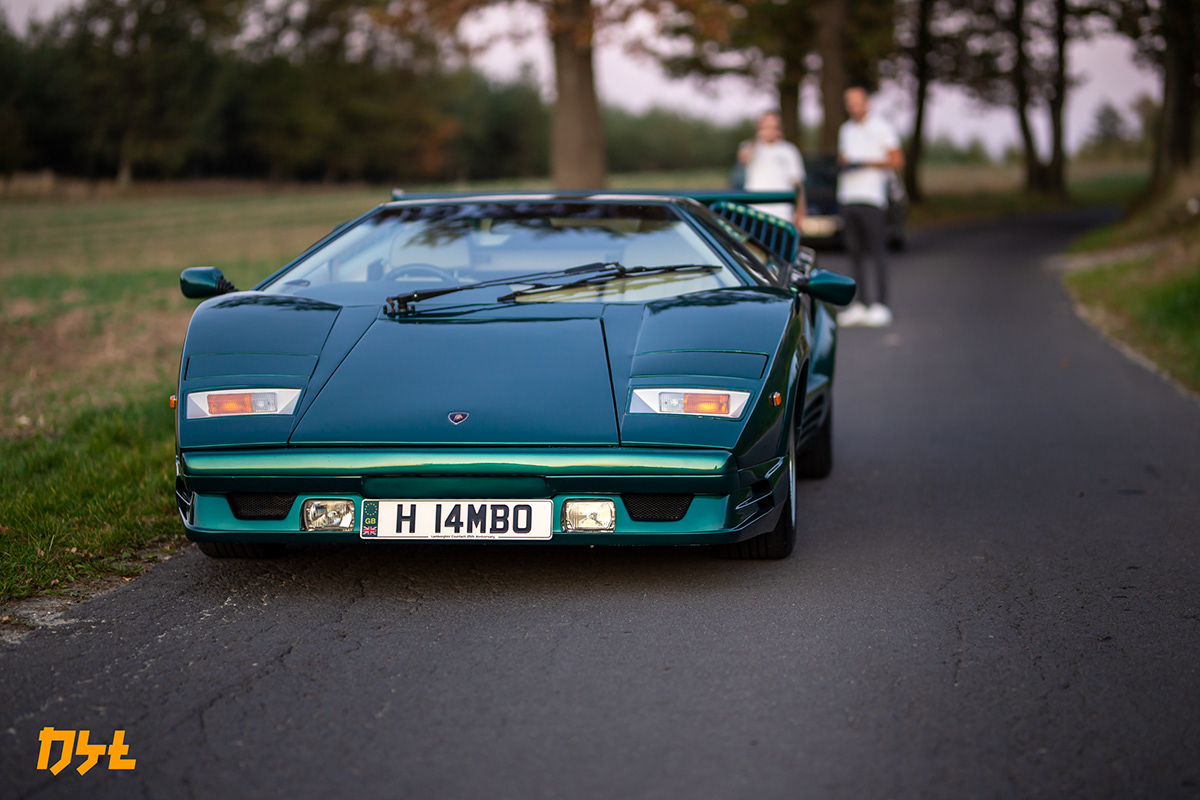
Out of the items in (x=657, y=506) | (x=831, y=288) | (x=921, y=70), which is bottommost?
(x=657, y=506)

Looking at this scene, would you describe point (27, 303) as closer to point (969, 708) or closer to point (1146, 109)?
point (969, 708)

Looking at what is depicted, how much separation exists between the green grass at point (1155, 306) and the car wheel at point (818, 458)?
3574 mm

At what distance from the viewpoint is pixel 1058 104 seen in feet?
133

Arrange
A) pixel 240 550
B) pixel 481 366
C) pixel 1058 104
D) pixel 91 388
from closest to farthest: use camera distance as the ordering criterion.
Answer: pixel 481 366, pixel 240 550, pixel 91 388, pixel 1058 104

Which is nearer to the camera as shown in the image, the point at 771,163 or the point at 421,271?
the point at 421,271

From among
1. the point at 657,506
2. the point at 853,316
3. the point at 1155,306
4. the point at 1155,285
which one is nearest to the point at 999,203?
the point at 1155,285

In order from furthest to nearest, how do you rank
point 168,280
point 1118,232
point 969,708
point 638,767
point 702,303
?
1. point 1118,232
2. point 168,280
3. point 702,303
4. point 969,708
5. point 638,767

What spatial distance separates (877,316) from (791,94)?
23.6 meters

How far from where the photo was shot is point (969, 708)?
288cm

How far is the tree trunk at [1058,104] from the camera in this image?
125ft

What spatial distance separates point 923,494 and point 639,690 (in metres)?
2.56

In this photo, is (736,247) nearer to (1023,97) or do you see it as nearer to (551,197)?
(551,197)

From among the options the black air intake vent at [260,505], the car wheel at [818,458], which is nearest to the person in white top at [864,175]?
the car wheel at [818,458]

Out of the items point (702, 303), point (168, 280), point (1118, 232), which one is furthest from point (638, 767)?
point (1118, 232)
